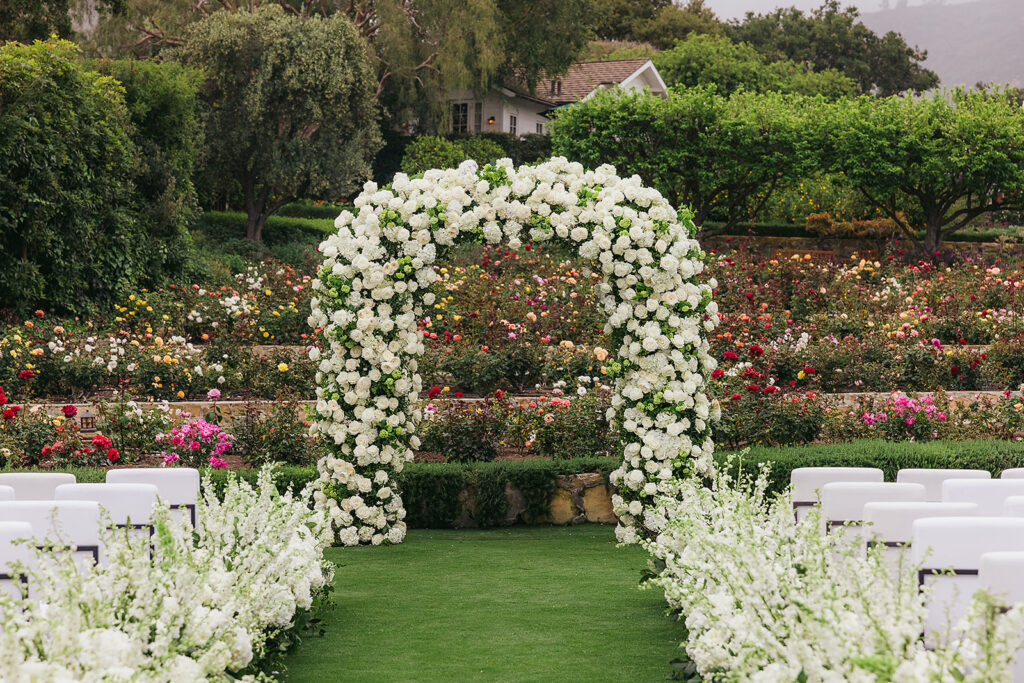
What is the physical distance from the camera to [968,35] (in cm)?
13175

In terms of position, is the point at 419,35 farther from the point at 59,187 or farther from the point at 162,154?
the point at 59,187

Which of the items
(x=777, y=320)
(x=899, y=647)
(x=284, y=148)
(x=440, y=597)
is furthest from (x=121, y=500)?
(x=284, y=148)

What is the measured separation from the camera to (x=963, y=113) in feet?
74.6

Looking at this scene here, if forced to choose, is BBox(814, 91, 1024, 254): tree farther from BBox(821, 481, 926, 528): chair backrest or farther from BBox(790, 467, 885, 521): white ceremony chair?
BBox(821, 481, 926, 528): chair backrest

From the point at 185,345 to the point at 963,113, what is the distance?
16868 mm

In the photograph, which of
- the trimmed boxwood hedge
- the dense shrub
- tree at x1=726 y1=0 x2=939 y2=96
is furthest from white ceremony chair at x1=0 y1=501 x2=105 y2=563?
tree at x1=726 y1=0 x2=939 y2=96

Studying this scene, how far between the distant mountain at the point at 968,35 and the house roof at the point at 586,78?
9201 cm

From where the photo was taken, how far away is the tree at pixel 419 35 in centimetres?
2747

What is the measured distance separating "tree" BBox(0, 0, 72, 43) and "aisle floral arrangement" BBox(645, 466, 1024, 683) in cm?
1883

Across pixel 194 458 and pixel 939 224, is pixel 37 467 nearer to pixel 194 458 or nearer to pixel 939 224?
pixel 194 458

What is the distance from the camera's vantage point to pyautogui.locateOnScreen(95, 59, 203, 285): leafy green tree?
741 inches

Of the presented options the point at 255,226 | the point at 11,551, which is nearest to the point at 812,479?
the point at 11,551

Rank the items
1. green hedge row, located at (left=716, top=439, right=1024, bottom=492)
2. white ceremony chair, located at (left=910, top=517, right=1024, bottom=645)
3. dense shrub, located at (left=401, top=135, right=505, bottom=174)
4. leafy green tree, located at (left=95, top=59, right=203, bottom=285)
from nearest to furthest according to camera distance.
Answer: white ceremony chair, located at (left=910, top=517, right=1024, bottom=645), green hedge row, located at (left=716, top=439, right=1024, bottom=492), leafy green tree, located at (left=95, top=59, right=203, bottom=285), dense shrub, located at (left=401, top=135, right=505, bottom=174)

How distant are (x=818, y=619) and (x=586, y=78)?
36.2 meters
